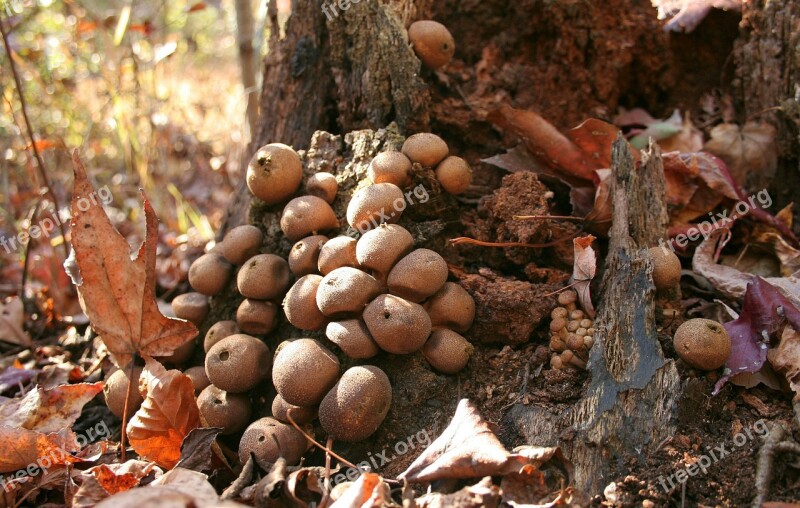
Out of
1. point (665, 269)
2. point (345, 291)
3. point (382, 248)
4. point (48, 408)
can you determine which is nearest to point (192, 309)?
point (48, 408)

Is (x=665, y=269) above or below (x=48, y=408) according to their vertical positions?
above

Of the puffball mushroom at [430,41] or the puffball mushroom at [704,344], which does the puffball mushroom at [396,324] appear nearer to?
the puffball mushroom at [704,344]

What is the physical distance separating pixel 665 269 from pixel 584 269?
1.19 feet

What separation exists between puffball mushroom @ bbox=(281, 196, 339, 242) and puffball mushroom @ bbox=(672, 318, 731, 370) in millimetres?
1759

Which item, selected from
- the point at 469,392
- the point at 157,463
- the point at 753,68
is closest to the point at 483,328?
the point at 469,392

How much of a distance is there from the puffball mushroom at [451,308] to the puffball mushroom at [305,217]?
720 mm

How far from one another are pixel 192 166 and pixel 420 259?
6.03m

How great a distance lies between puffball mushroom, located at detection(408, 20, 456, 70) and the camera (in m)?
3.48

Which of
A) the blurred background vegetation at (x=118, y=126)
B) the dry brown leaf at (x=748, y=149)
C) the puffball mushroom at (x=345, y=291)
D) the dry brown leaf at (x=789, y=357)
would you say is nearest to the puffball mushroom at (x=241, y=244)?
the puffball mushroom at (x=345, y=291)

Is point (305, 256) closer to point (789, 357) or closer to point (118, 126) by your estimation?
A: point (789, 357)

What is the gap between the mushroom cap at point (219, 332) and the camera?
10.2 feet

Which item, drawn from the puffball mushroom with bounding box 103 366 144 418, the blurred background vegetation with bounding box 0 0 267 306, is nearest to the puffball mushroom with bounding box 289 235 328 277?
the puffball mushroom with bounding box 103 366 144 418

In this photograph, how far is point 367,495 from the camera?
2.20 m

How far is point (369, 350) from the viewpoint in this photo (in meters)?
Result: 2.68
